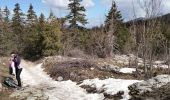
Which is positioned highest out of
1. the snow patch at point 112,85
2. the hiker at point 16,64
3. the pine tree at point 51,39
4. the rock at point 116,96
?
the pine tree at point 51,39

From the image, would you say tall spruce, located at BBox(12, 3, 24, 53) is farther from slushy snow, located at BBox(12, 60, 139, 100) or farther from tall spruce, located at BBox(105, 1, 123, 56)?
slushy snow, located at BBox(12, 60, 139, 100)

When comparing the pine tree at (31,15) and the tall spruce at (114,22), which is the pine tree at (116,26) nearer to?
the tall spruce at (114,22)

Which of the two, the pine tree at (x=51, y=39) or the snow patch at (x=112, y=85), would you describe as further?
the pine tree at (x=51, y=39)

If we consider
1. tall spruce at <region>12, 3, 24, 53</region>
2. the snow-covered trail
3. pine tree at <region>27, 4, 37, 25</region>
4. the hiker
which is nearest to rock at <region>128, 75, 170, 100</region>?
the snow-covered trail

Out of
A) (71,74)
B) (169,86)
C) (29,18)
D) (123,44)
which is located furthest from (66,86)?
(29,18)

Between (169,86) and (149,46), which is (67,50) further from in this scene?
(169,86)

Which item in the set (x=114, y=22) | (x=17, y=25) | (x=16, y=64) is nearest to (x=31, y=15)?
(x=17, y=25)

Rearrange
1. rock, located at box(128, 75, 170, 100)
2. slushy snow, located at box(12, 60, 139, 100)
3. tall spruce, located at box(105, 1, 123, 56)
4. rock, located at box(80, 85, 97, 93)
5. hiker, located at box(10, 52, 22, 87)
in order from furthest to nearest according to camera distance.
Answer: tall spruce, located at box(105, 1, 123, 56)
hiker, located at box(10, 52, 22, 87)
rock, located at box(80, 85, 97, 93)
slushy snow, located at box(12, 60, 139, 100)
rock, located at box(128, 75, 170, 100)

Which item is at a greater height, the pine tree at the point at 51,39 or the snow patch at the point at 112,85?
the pine tree at the point at 51,39

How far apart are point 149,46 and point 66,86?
530cm

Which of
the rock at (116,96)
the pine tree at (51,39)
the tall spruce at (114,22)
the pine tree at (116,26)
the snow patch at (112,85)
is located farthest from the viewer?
the pine tree at (116,26)

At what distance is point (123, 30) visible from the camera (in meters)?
55.2

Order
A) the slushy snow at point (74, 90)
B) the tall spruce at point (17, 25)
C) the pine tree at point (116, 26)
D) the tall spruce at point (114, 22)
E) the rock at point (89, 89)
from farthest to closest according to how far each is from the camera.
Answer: the tall spruce at point (17, 25), the pine tree at point (116, 26), the tall spruce at point (114, 22), the rock at point (89, 89), the slushy snow at point (74, 90)

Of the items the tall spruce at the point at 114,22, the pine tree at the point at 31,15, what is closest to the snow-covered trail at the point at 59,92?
the tall spruce at the point at 114,22
